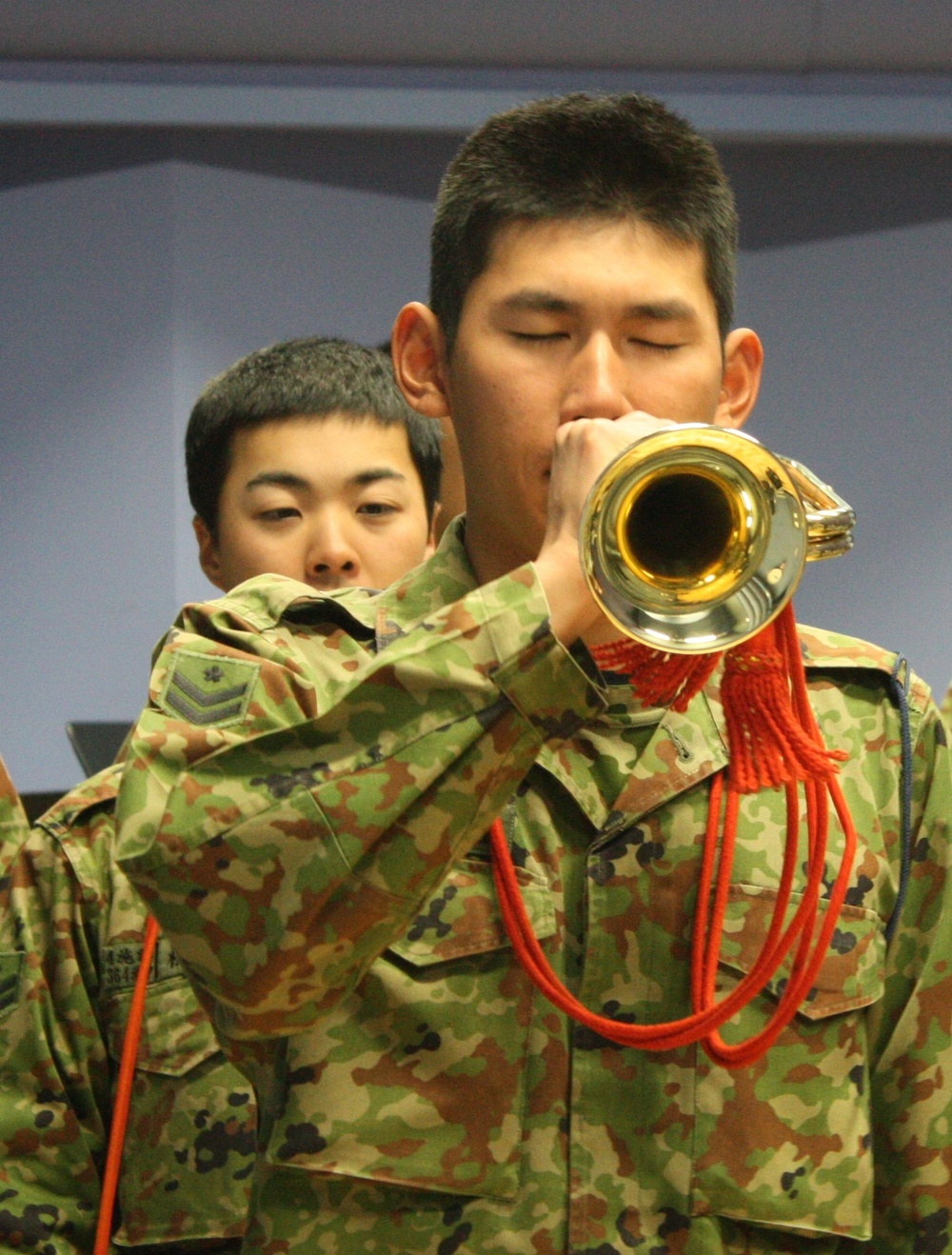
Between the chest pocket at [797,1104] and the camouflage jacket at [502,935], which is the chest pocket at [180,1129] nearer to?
the camouflage jacket at [502,935]

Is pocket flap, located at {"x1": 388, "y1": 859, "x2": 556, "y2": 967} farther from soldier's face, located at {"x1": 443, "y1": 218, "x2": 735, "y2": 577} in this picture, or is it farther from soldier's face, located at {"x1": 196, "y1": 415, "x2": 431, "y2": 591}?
soldier's face, located at {"x1": 196, "y1": 415, "x2": 431, "y2": 591}

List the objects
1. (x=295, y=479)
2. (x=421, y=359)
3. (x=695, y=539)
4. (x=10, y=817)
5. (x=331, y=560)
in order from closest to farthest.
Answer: (x=695, y=539), (x=421, y=359), (x=10, y=817), (x=331, y=560), (x=295, y=479)

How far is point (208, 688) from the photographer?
1.28 m

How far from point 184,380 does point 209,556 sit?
1.81 m

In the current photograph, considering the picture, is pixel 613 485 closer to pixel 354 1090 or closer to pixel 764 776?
pixel 764 776

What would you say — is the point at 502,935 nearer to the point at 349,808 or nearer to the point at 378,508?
the point at 349,808

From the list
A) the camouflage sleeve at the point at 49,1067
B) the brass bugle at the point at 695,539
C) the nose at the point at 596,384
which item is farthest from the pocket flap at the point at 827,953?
the camouflage sleeve at the point at 49,1067

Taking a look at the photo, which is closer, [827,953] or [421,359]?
[827,953]

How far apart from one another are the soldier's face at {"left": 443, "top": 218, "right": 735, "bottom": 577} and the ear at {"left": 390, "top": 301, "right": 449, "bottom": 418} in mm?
60

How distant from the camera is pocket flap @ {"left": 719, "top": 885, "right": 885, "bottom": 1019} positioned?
1.32 m

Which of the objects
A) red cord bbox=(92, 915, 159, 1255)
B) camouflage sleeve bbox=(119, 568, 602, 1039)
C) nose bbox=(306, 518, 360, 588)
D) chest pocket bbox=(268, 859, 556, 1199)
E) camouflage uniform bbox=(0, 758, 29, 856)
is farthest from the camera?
nose bbox=(306, 518, 360, 588)

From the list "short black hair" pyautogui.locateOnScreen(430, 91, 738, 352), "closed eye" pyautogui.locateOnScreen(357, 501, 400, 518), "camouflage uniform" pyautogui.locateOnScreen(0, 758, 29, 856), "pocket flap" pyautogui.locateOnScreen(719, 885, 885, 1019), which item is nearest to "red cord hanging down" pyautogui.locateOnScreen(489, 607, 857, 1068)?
"pocket flap" pyautogui.locateOnScreen(719, 885, 885, 1019)

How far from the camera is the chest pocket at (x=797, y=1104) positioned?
49.9 inches

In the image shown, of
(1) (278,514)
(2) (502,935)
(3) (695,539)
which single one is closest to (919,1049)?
(2) (502,935)
